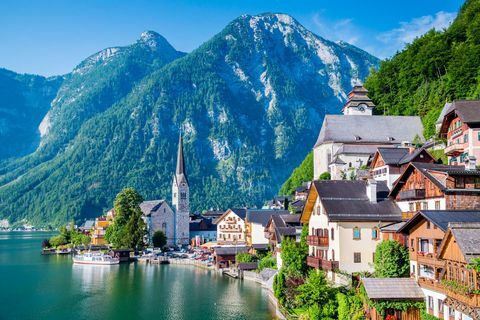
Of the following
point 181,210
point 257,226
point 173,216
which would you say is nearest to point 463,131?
point 257,226

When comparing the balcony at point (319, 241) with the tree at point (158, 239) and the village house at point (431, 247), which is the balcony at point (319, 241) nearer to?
the village house at point (431, 247)

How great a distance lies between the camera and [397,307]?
3378 cm

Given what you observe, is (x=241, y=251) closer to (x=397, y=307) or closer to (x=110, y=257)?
(x=110, y=257)

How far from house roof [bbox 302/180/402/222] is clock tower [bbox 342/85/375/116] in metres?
57.0

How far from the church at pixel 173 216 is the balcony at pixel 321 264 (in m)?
81.8

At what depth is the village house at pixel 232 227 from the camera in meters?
112

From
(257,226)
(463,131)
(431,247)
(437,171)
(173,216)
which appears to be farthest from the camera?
(173,216)

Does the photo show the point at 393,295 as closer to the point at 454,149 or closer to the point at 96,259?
the point at 454,149

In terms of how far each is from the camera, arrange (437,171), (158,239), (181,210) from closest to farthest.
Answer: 1. (437,171)
2. (158,239)
3. (181,210)

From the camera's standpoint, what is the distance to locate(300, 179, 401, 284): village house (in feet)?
144

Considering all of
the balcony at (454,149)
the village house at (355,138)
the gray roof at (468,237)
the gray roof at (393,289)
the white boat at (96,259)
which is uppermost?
the village house at (355,138)

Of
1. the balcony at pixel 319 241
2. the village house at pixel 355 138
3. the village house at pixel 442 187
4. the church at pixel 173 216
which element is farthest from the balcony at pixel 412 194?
the church at pixel 173 216

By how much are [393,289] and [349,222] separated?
10084 mm

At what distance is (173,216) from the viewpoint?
13312 cm
